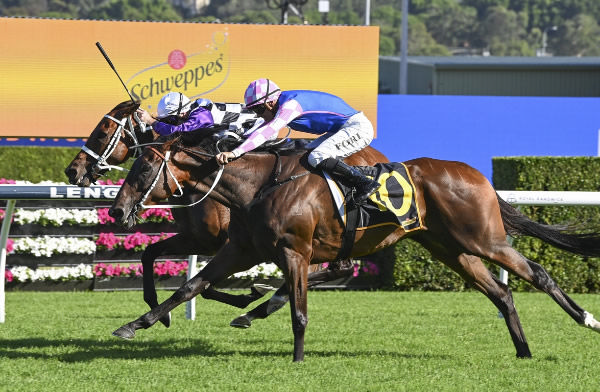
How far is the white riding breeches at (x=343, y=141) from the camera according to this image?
5.88 meters

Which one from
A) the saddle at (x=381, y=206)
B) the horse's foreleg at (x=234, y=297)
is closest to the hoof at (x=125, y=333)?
the horse's foreleg at (x=234, y=297)

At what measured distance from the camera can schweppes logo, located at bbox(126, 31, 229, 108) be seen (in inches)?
688

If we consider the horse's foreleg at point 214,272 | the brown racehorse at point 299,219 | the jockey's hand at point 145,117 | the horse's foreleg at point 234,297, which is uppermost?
the jockey's hand at point 145,117

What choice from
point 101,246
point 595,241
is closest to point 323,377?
point 595,241

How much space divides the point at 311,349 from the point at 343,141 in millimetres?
1380

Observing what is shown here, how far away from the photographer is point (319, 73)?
18000mm

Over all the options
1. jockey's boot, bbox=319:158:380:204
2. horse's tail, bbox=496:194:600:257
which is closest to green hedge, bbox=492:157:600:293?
horse's tail, bbox=496:194:600:257

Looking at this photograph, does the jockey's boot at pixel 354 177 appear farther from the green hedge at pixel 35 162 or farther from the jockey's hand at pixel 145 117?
the green hedge at pixel 35 162

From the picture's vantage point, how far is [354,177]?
5.81 metres

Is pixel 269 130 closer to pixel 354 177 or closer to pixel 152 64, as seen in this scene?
pixel 354 177

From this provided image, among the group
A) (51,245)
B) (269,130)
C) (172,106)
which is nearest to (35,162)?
(51,245)

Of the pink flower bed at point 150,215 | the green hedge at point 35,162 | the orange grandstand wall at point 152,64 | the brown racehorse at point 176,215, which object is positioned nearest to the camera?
the brown racehorse at point 176,215

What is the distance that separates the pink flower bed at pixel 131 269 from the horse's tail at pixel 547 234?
4.06 metres

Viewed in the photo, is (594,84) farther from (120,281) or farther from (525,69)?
(120,281)
